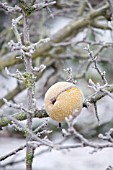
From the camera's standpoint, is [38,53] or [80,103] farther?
[38,53]

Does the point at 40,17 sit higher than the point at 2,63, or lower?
higher

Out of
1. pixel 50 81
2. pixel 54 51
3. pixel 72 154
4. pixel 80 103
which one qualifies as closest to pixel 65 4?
pixel 54 51

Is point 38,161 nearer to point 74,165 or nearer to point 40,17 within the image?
point 74,165

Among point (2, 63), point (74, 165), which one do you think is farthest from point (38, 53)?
point (74, 165)

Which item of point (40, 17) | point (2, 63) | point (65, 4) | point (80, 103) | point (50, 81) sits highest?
point (40, 17)

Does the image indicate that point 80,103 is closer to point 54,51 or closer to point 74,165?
point 54,51

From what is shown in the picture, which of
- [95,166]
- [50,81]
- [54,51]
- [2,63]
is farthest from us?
[95,166]

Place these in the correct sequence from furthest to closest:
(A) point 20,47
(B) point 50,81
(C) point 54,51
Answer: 1. (B) point 50,81
2. (C) point 54,51
3. (A) point 20,47
